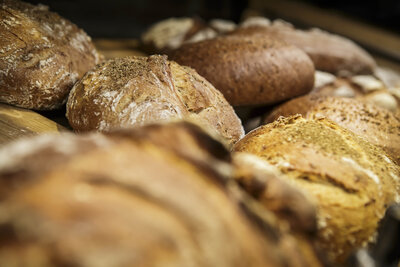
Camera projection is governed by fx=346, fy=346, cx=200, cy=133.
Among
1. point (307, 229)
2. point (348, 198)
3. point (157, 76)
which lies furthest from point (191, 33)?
point (307, 229)

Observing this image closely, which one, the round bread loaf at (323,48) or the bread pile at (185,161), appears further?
the round bread loaf at (323,48)

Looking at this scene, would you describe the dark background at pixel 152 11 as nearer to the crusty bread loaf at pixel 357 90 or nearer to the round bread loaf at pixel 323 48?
the round bread loaf at pixel 323 48

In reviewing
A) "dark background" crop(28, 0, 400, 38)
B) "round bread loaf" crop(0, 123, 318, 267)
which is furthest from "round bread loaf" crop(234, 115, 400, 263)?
"dark background" crop(28, 0, 400, 38)

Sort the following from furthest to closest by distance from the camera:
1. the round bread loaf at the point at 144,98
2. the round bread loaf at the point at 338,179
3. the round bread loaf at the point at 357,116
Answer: the round bread loaf at the point at 357,116
the round bread loaf at the point at 144,98
the round bread loaf at the point at 338,179

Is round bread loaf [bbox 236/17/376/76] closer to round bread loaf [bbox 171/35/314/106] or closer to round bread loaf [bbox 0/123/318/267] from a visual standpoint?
round bread loaf [bbox 171/35/314/106]

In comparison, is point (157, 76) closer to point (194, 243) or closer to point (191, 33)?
point (194, 243)

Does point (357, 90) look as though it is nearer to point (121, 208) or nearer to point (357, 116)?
point (357, 116)

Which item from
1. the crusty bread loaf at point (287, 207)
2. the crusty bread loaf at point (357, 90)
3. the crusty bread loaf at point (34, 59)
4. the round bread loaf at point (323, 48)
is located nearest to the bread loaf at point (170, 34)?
the round bread loaf at point (323, 48)

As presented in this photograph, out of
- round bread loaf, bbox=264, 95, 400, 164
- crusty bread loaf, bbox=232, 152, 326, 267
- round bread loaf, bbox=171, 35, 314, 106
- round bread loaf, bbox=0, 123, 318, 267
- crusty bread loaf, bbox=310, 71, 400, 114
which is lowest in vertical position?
crusty bread loaf, bbox=310, 71, 400, 114
